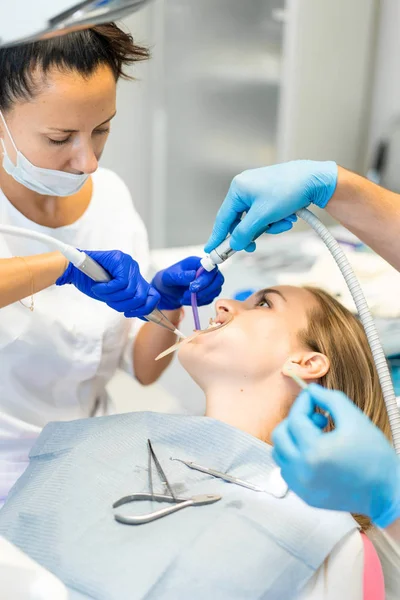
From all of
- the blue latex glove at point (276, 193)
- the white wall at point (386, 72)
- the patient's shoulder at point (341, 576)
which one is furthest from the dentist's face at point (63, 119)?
the white wall at point (386, 72)

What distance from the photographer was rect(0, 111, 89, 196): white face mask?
143 centimetres

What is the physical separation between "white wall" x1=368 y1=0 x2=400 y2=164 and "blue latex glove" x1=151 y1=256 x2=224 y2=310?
1.72m

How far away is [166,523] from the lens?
125 cm

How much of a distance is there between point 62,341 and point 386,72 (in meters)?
2.20

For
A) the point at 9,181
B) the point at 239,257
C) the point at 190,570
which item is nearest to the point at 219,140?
the point at 239,257

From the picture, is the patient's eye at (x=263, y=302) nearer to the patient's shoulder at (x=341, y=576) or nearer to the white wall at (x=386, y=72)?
the patient's shoulder at (x=341, y=576)

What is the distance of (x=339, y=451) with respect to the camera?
93 centimetres

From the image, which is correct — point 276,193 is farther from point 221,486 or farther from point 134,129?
point 134,129

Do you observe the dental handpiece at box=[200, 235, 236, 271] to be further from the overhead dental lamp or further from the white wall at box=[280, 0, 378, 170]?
the white wall at box=[280, 0, 378, 170]

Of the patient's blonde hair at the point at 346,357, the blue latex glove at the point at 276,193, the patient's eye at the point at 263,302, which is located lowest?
the patient's blonde hair at the point at 346,357

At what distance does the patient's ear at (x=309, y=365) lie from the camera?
4.87 ft

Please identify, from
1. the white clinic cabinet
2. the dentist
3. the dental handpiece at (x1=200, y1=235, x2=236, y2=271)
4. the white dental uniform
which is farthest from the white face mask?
the white clinic cabinet

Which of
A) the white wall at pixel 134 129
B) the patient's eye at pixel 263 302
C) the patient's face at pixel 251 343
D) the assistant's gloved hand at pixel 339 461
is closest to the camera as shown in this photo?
the assistant's gloved hand at pixel 339 461

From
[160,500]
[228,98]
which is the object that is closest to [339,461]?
[160,500]
